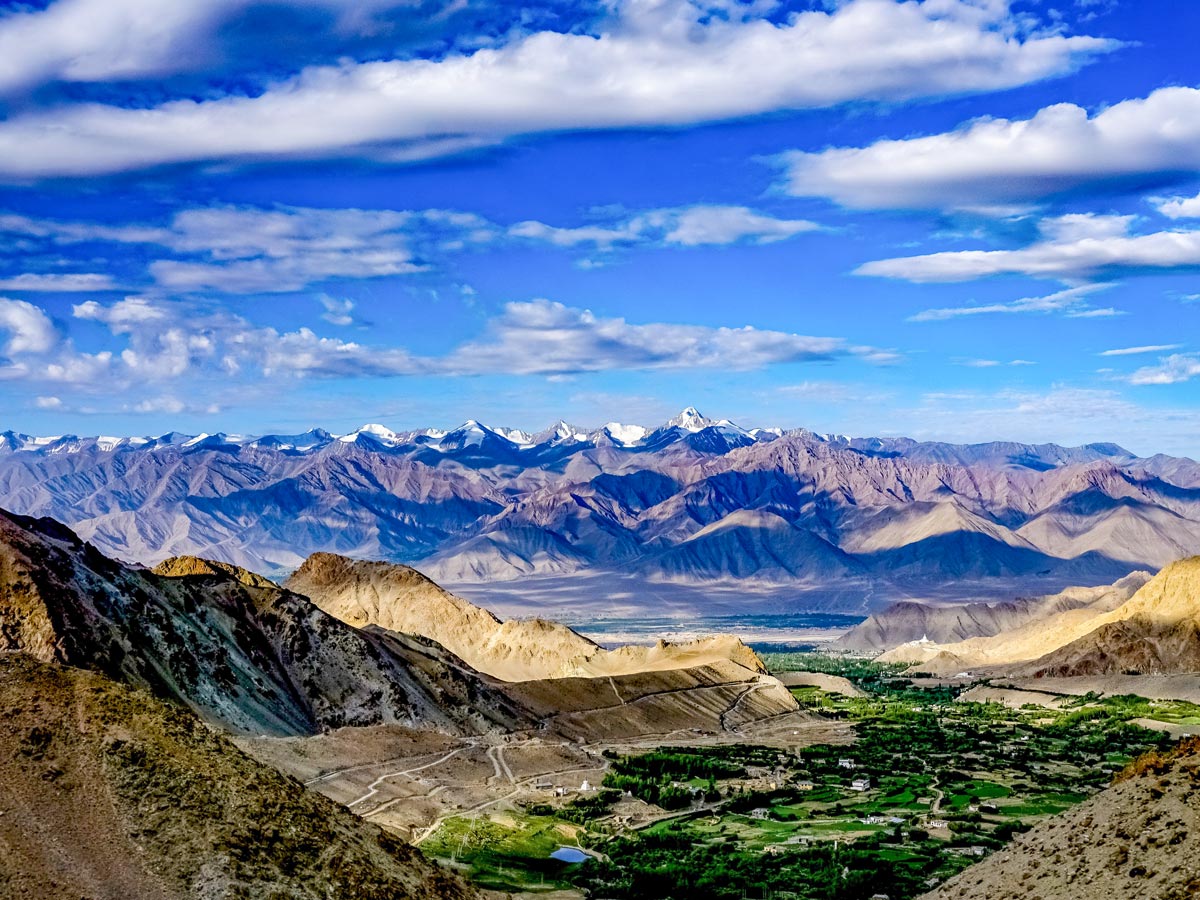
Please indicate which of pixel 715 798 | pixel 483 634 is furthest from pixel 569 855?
pixel 483 634

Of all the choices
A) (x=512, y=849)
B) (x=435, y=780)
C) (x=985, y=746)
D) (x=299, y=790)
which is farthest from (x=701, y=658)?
(x=299, y=790)

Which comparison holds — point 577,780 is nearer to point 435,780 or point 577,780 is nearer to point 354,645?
point 435,780

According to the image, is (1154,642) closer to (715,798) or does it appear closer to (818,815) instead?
(715,798)

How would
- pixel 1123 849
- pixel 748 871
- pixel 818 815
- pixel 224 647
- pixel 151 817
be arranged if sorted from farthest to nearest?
1. pixel 224 647
2. pixel 818 815
3. pixel 748 871
4. pixel 151 817
5. pixel 1123 849

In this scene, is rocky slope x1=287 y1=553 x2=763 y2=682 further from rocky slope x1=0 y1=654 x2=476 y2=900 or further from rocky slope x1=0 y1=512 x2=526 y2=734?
rocky slope x1=0 y1=654 x2=476 y2=900

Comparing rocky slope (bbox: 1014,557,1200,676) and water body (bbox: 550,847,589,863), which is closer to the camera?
water body (bbox: 550,847,589,863)

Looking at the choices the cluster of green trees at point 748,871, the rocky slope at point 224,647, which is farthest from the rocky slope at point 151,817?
the rocky slope at point 224,647

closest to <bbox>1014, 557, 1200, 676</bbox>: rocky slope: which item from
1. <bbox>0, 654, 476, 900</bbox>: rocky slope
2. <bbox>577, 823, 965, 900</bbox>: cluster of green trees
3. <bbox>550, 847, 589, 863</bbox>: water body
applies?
<bbox>577, 823, 965, 900</bbox>: cluster of green trees
